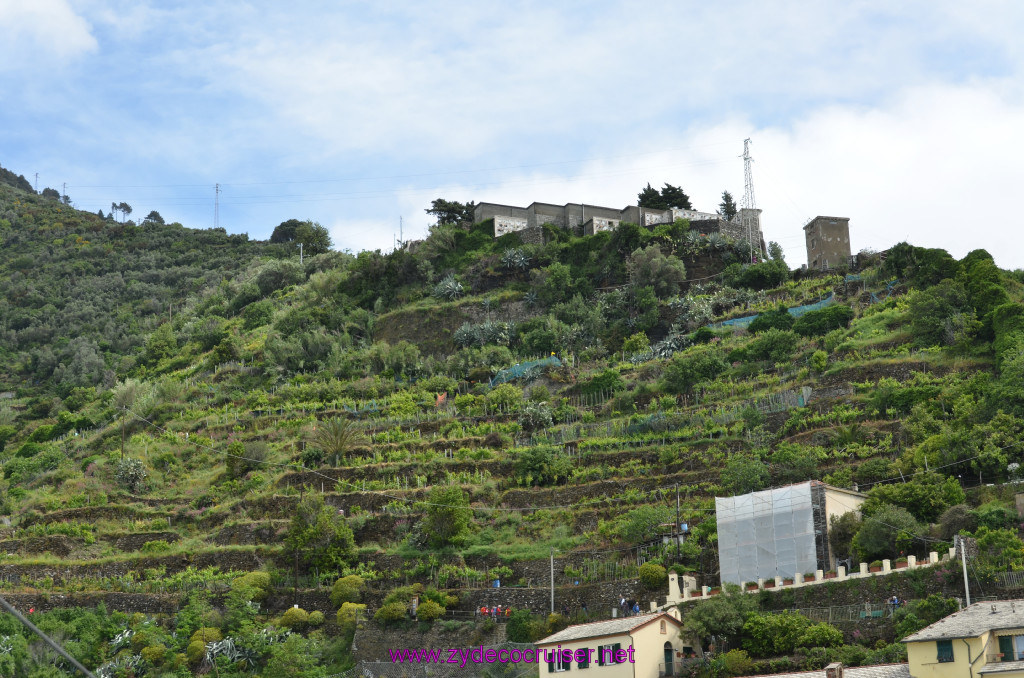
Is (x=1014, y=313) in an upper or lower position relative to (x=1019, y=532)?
upper

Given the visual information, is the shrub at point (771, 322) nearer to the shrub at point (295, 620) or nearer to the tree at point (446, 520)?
the tree at point (446, 520)

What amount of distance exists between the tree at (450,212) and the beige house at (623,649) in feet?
172

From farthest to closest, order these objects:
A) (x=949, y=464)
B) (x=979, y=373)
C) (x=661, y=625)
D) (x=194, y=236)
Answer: (x=194, y=236) → (x=979, y=373) → (x=949, y=464) → (x=661, y=625)

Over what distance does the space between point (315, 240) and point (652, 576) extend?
75004 millimetres

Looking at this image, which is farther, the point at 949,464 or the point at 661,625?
the point at 949,464

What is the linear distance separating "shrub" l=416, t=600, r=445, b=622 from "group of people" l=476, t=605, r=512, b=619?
4.95 feet

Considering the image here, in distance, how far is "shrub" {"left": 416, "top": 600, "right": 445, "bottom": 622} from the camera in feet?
146

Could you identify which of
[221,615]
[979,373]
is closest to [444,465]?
[221,615]

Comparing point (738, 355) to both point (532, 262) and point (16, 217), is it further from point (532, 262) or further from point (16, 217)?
point (16, 217)

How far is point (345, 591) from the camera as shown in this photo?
153ft

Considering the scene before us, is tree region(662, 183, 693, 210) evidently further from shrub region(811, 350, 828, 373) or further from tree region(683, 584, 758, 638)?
tree region(683, 584, 758, 638)

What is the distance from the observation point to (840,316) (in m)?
63.4

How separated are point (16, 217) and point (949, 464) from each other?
12565 cm

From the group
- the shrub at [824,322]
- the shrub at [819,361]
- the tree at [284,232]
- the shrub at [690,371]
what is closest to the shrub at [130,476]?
the shrub at [690,371]
